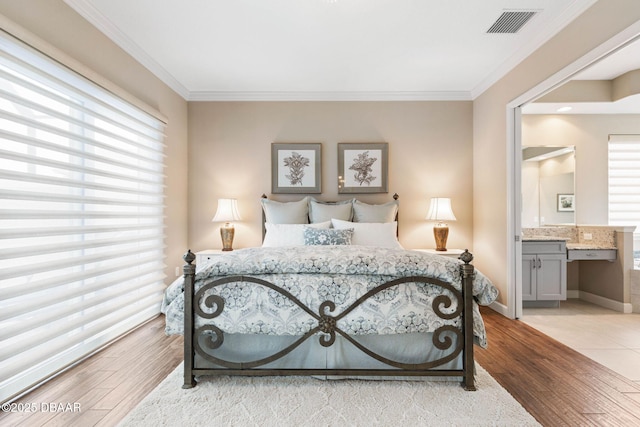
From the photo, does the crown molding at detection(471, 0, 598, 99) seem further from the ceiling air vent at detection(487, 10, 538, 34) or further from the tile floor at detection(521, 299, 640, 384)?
the tile floor at detection(521, 299, 640, 384)

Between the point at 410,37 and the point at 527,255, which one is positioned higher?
the point at 410,37

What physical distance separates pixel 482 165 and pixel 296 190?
237 cm

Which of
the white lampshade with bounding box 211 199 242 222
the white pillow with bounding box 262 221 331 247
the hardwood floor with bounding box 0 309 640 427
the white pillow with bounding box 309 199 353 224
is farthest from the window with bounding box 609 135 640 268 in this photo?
the white lampshade with bounding box 211 199 242 222

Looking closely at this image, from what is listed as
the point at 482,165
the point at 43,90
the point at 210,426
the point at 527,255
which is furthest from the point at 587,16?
the point at 43,90

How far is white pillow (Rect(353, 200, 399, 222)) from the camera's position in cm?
411

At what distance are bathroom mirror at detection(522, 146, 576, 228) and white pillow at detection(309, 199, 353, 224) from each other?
94.2 inches

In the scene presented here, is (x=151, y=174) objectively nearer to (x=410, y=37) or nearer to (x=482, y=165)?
(x=410, y=37)

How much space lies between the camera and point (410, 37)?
10.0 feet

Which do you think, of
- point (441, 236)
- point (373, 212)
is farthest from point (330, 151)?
point (441, 236)

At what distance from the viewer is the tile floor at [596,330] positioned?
2.54 m

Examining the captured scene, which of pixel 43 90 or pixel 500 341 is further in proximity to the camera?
pixel 500 341

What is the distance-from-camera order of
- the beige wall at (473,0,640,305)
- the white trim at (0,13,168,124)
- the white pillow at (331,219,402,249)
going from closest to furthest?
the white trim at (0,13,168,124), the beige wall at (473,0,640,305), the white pillow at (331,219,402,249)

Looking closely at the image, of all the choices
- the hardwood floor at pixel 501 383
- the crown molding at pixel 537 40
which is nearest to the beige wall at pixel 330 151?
the crown molding at pixel 537 40

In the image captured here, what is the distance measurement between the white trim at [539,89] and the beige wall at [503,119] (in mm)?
33
